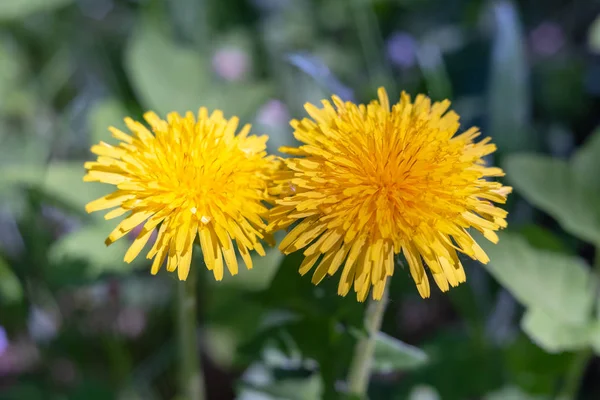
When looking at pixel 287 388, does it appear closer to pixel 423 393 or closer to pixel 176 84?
pixel 423 393

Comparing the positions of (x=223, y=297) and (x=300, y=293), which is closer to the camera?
(x=300, y=293)

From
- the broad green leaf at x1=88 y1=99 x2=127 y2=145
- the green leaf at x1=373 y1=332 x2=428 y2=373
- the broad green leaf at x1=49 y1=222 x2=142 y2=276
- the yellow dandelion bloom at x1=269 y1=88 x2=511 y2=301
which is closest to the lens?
the yellow dandelion bloom at x1=269 y1=88 x2=511 y2=301

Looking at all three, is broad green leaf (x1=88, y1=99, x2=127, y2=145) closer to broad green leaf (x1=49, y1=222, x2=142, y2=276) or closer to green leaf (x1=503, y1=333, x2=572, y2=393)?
broad green leaf (x1=49, y1=222, x2=142, y2=276)

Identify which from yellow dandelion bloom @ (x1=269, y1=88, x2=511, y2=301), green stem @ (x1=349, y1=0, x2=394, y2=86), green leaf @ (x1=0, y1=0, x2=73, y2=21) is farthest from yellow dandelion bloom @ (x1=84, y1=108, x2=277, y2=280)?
green leaf @ (x1=0, y1=0, x2=73, y2=21)

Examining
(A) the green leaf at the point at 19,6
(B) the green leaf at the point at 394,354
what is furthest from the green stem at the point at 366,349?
(A) the green leaf at the point at 19,6

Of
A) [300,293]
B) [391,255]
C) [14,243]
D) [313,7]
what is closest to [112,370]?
[14,243]

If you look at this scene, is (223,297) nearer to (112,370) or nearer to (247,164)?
(112,370)

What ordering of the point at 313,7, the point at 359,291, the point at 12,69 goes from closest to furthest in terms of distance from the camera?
1. the point at 359,291
2. the point at 12,69
3. the point at 313,7
